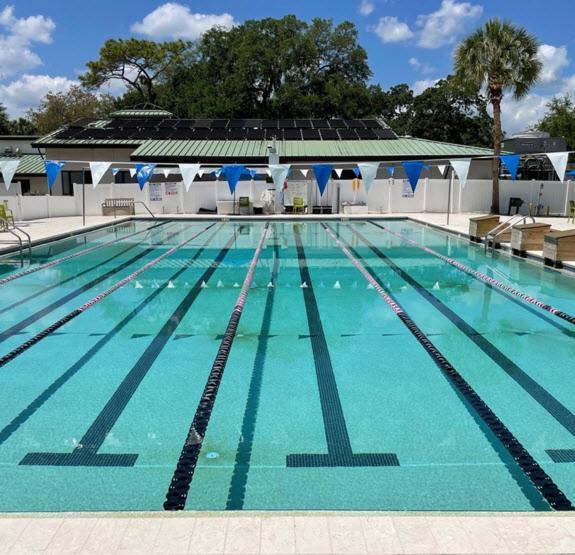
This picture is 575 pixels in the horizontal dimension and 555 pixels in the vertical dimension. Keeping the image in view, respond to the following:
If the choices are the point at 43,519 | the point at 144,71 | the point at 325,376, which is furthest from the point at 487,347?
the point at 144,71

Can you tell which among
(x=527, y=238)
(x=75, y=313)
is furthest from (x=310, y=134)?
(x=75, y=313)

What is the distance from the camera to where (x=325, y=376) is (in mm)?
5387

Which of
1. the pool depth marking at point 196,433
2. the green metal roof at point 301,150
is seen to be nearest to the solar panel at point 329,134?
the green metal roof at point 301,150

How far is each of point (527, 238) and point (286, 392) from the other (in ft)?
29.4

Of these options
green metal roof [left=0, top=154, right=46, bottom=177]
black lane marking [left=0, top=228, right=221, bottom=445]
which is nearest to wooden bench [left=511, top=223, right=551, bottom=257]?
black lane marking [left=0, top=228, right=221, bottom=445]

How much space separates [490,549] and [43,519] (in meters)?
1.95

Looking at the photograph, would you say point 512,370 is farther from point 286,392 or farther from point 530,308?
point 530,308

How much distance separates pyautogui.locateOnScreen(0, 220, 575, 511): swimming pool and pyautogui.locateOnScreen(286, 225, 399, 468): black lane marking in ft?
0.06

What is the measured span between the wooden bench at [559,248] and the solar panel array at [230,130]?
18.7m

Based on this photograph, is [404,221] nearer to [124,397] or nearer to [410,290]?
[410,290]

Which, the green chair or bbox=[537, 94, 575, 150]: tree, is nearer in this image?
the green chair

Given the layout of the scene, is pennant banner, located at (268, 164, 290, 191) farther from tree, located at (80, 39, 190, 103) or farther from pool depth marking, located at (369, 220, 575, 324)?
tree, located at (80, 39, 190, 103)

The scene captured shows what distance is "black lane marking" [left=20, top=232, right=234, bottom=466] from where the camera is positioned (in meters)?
3.73

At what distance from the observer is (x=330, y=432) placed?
13.7 feet
